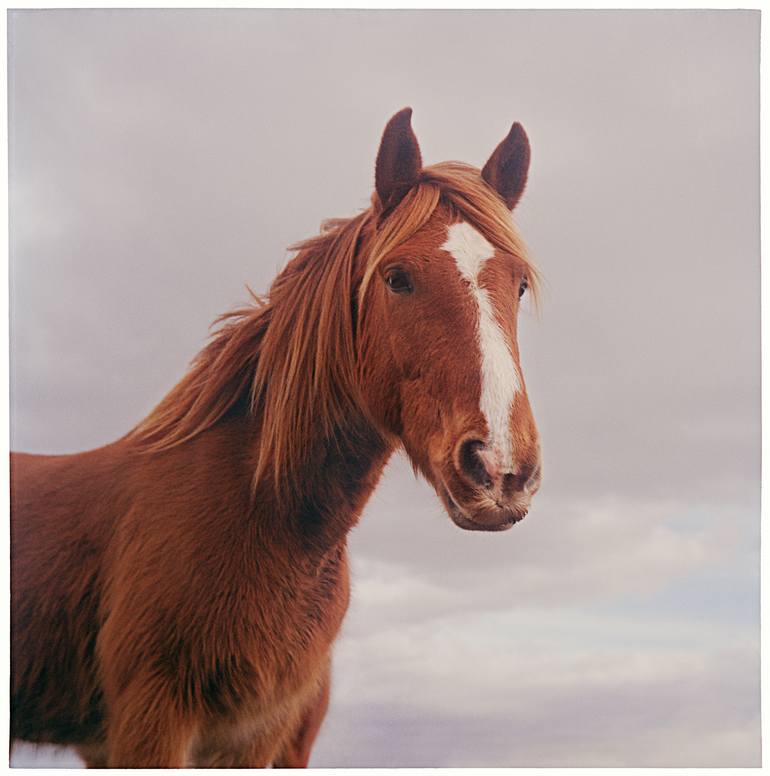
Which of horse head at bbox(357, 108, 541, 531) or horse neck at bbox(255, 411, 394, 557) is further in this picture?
horse neck at bbox(255, 411, 394, 557)

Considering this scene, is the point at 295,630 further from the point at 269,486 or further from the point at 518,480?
the point at 518,480

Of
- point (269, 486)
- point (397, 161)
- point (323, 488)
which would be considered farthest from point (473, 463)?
point (397, 161)

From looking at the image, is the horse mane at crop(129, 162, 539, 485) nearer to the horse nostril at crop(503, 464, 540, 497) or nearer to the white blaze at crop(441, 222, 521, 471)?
the white blaze at crop(441, 222, 521, 471)

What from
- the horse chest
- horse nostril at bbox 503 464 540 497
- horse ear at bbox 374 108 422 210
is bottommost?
the horse chest

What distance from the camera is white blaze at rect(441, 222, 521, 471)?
2447mm

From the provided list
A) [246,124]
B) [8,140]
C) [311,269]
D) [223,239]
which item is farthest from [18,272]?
[311,269]

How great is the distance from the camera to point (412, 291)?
266 centimetres

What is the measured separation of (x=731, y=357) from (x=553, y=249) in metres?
0.74

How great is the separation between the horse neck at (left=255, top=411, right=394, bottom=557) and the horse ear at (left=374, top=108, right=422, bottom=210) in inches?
25.2

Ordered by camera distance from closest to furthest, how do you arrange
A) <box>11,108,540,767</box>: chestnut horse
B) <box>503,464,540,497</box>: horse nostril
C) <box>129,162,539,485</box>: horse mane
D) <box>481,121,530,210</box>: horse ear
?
<box>503,464,540,497</box>: horse nostril
<box>11,108,540,767</box>: chestnut horse
<box>129,162,539,485</box>: horse mane
<box>481,121,530,210</box>: horse ear

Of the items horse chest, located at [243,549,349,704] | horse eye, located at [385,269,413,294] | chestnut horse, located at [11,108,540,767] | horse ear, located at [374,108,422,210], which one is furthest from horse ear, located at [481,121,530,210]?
horse chest, located at [243,549,349,704]

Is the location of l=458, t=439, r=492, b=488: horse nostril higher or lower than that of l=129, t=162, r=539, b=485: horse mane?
lower

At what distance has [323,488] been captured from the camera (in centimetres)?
282

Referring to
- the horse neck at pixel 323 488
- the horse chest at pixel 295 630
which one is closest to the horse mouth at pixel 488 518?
the horse neck at pixel 323 488
